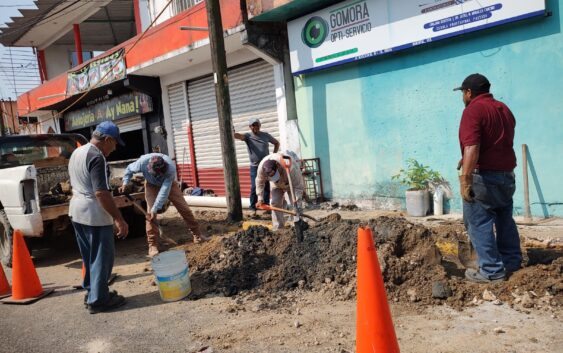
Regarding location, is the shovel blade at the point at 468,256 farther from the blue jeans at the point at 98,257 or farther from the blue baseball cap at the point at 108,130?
the blue baseball cap at the point at 108,130

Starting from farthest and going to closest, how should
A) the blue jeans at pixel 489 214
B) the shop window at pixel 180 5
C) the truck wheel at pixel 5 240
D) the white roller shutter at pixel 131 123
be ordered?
the white roller shutter at pixel 131 123
the shop window at pixel 180 5
the truck wheel at pixel 5 240
the blue jeans at pixel 489 214

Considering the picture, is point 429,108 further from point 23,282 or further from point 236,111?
point 23,282

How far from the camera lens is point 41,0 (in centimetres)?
1677

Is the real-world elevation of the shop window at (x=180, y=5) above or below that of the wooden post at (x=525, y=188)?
above

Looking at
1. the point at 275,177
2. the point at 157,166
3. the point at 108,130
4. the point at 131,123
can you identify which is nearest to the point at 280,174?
the point at 275,177

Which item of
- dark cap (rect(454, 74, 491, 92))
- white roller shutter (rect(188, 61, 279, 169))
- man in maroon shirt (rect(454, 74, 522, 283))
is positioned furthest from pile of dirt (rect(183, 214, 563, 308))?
white roller shutter (rect(188, 61, 279, 169))

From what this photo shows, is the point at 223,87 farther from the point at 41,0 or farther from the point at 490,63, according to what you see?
the point at 41,0

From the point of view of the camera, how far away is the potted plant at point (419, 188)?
7148 mm

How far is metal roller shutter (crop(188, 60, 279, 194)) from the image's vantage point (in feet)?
34.3

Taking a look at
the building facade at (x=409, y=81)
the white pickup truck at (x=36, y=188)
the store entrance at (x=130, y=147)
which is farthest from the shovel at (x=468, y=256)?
the store entrance at (x=130, y=147)

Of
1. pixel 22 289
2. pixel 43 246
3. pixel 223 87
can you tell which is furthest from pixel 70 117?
pixel 22 289

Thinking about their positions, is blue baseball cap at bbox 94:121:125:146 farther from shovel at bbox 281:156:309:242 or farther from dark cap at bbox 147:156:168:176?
shovel at bbox 281:156:309:242

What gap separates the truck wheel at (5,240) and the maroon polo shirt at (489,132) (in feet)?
20.8

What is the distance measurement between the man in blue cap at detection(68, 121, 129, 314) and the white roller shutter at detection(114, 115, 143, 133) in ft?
37.7
